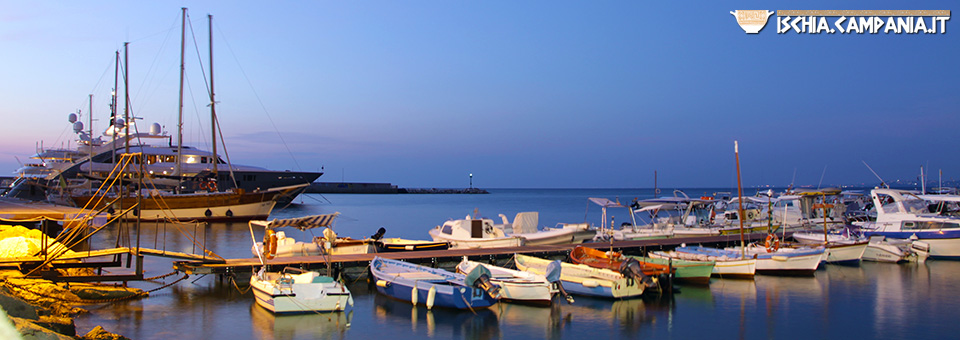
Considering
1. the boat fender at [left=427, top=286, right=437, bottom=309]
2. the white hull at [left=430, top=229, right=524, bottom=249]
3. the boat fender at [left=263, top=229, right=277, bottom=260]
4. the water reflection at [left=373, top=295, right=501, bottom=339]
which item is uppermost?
the boat fender at [left=263, top=229, right=277, bottom=260]

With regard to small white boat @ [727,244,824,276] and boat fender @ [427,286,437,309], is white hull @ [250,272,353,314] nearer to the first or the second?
boat fender @ [427,286,437,309]

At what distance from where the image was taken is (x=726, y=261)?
2388 cm

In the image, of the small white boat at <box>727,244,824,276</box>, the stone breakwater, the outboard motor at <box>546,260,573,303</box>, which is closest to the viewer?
the stone breakwater

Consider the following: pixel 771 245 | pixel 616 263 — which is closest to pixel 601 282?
pixel 616 263

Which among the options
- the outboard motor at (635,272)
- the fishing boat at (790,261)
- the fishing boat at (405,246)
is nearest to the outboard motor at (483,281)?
the outboard motor at (635,272)

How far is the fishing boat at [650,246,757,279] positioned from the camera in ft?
76.9

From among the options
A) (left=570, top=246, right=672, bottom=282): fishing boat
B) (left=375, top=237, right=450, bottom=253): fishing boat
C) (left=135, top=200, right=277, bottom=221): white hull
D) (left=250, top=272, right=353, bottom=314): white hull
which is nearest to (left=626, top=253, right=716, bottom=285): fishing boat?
(left=570, top=246, right=672, bottom=282): fishing boat

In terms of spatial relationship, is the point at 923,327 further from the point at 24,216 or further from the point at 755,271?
the point at 24,216

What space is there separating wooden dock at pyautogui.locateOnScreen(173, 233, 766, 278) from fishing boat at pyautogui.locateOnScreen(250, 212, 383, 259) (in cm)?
48

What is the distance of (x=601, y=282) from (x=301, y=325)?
30.1 feet

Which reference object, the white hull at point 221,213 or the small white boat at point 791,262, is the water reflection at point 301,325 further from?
the white hull at point 221,213

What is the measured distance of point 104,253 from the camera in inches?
679

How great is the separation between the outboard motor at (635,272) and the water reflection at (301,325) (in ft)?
28.5

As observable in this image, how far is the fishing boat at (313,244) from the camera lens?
2130cm
